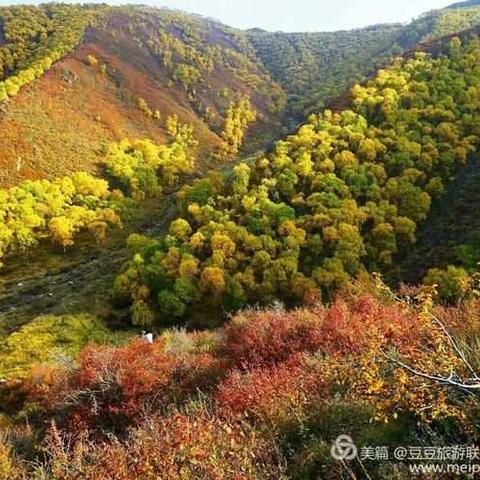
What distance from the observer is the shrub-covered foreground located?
860 centimetres

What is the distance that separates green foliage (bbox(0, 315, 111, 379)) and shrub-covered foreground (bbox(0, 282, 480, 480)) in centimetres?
1497

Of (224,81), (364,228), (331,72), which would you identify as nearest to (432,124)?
(364,228)

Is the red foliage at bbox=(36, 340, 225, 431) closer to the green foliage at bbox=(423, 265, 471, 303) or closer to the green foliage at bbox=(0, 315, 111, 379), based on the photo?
the green foliage at bbox=(0, 315, 111, 379)

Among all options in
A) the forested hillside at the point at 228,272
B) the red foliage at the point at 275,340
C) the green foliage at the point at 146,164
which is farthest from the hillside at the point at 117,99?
the red foliage at the point at 275,340

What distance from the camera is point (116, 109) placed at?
133375 mm

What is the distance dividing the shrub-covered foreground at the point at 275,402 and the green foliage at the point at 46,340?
1497 cm

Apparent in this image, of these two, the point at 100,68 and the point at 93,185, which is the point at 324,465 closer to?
the point at 93,185

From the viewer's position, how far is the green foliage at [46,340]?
42000 mm

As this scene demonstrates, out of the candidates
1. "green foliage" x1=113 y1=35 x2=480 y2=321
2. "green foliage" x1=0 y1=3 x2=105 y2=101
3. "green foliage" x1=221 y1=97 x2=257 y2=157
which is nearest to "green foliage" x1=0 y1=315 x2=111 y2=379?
"green foliage" x1=113 y1=35 x2=480 y2=321

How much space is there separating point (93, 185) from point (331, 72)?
130 m

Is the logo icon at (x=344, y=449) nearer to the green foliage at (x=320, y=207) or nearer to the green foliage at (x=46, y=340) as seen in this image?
the green foliage at (x=46, y=340)

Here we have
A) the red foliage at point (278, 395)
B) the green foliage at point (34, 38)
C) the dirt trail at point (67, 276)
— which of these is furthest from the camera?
the green foliage at point (34, 38)

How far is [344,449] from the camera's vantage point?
10.6 meters

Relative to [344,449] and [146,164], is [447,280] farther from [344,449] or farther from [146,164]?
[146,164]
